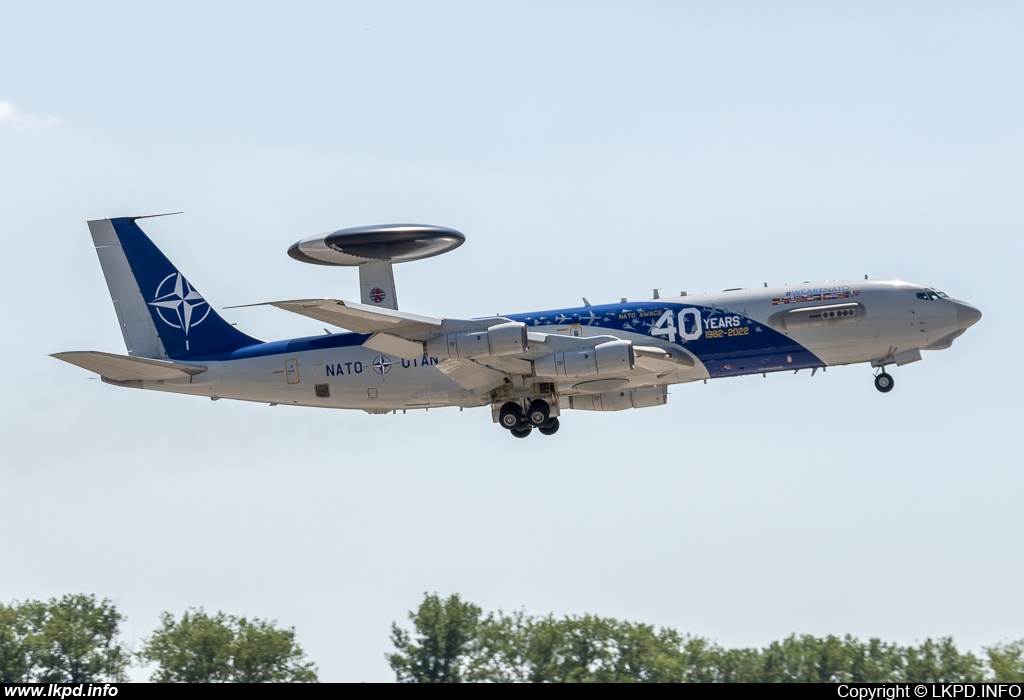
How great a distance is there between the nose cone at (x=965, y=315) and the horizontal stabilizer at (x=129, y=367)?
26.3 metres

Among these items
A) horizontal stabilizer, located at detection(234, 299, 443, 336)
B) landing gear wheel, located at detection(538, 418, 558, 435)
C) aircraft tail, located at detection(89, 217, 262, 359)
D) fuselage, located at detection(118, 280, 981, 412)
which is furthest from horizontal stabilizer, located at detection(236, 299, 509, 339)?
aircraft tail, located at detection(89, 217, 262, 359)

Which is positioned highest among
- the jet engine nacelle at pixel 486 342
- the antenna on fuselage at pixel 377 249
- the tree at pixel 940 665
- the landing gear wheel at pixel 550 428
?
the antenna on fuselage at pixel 377 249

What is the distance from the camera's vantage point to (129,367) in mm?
46531

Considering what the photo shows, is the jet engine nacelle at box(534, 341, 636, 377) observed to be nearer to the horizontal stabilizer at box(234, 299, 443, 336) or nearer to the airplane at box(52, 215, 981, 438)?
the airplane at box(52, 215, 981, 438)

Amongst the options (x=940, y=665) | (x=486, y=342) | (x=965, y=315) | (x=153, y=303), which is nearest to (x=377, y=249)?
(x=486, y=342)

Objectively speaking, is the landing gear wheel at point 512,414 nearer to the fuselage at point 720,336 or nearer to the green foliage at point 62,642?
the fuselage at point 720,336

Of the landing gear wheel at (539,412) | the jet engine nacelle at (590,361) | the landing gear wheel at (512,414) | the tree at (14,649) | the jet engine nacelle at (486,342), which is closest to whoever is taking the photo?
the jet engine nacelle at (486,342)

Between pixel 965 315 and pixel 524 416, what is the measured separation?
15338mm

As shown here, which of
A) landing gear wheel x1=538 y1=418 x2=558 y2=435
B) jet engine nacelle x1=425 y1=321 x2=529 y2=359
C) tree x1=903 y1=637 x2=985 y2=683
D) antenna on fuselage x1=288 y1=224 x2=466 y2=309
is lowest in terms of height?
tree x1=903 y1=637 x2=985 y2=683

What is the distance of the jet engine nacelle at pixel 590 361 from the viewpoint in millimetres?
42822

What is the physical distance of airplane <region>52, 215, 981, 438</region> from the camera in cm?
4300

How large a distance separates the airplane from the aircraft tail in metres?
0.11

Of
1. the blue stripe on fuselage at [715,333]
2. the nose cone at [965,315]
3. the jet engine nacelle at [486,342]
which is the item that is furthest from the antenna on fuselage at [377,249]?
the nose cone at [965,315]
